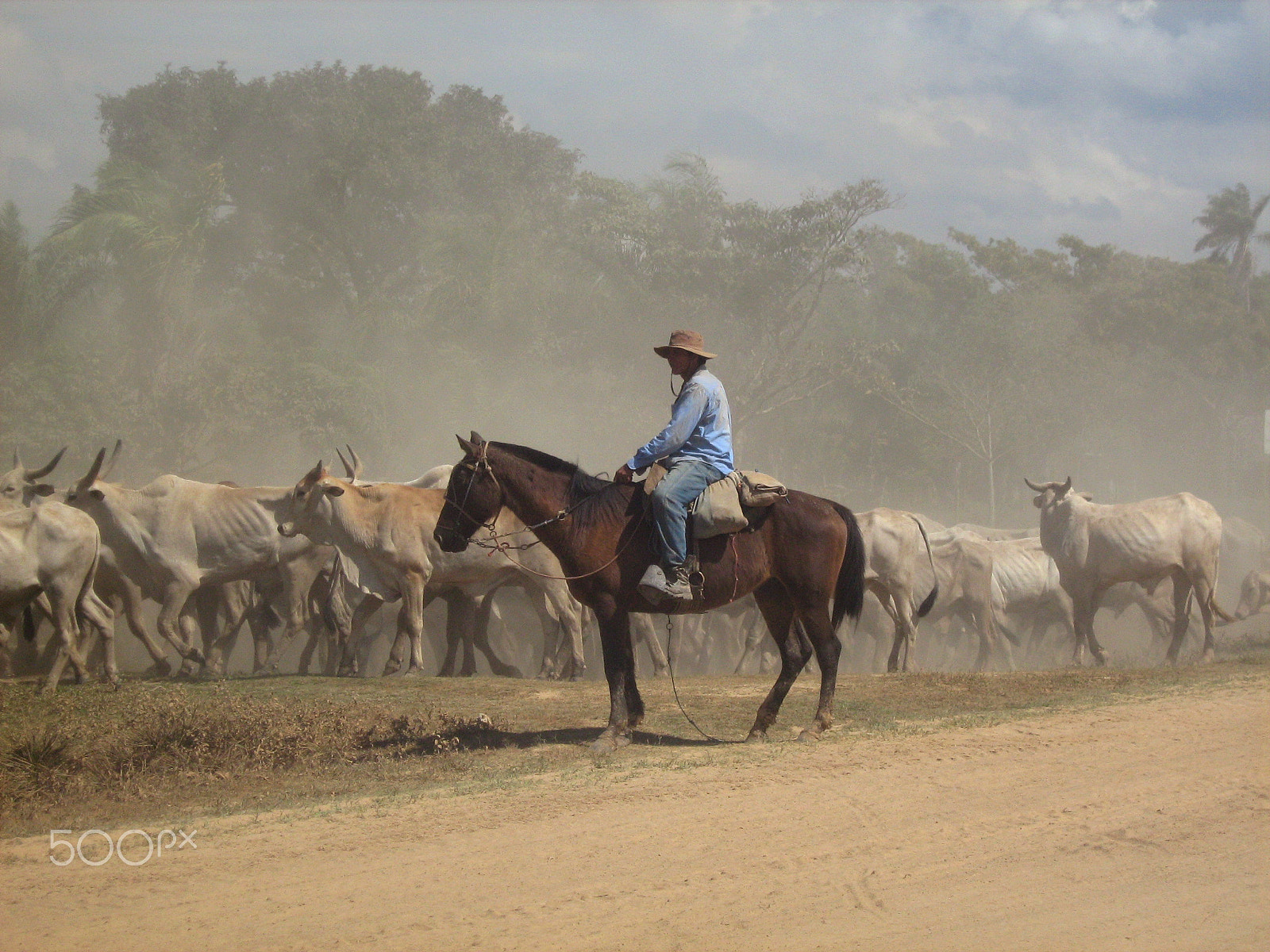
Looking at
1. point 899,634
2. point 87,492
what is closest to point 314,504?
point 87,492

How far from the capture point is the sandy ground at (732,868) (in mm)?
5480

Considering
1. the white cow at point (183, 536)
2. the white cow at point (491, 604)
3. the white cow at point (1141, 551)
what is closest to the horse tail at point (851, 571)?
the white cow at point (491, 604)

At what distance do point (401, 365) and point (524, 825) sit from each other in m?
32.6

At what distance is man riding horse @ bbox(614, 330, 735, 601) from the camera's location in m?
8.84

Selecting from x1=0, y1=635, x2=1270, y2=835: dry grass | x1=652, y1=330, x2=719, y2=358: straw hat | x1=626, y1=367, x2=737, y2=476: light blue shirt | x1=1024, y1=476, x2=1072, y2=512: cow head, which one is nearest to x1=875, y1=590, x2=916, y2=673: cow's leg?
x1=1024, y1=476, x2=1072, y2=512: cow head

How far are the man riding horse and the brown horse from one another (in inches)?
11.8

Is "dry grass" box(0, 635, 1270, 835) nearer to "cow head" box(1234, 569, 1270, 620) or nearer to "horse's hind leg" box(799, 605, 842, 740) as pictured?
"horse's hind leg" box(799, 605, 842, 740)

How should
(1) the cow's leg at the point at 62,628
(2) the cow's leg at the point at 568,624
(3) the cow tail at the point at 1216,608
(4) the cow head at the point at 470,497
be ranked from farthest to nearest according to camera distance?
1. (3) the cow tail at the point at 1216,608
2. (2) the cow's leg at the point at 568,624
3. (1) the cow's leg at the point at 62,628
4. (4) the cow head at the point at 470,497

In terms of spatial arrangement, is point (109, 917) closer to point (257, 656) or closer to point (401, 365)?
point (257, 656)

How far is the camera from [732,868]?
6215mm

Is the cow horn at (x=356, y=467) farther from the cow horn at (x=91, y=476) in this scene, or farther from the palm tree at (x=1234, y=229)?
the palm tree at (x=1234, y=229)

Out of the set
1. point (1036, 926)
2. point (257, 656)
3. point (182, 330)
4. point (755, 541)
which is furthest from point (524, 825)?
point (182, 330)

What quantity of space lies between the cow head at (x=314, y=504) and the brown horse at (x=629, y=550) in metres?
5.25

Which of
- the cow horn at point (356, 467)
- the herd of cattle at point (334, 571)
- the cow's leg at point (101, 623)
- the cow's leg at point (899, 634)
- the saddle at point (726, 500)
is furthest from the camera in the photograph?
the cow horn at point (356, 467)
